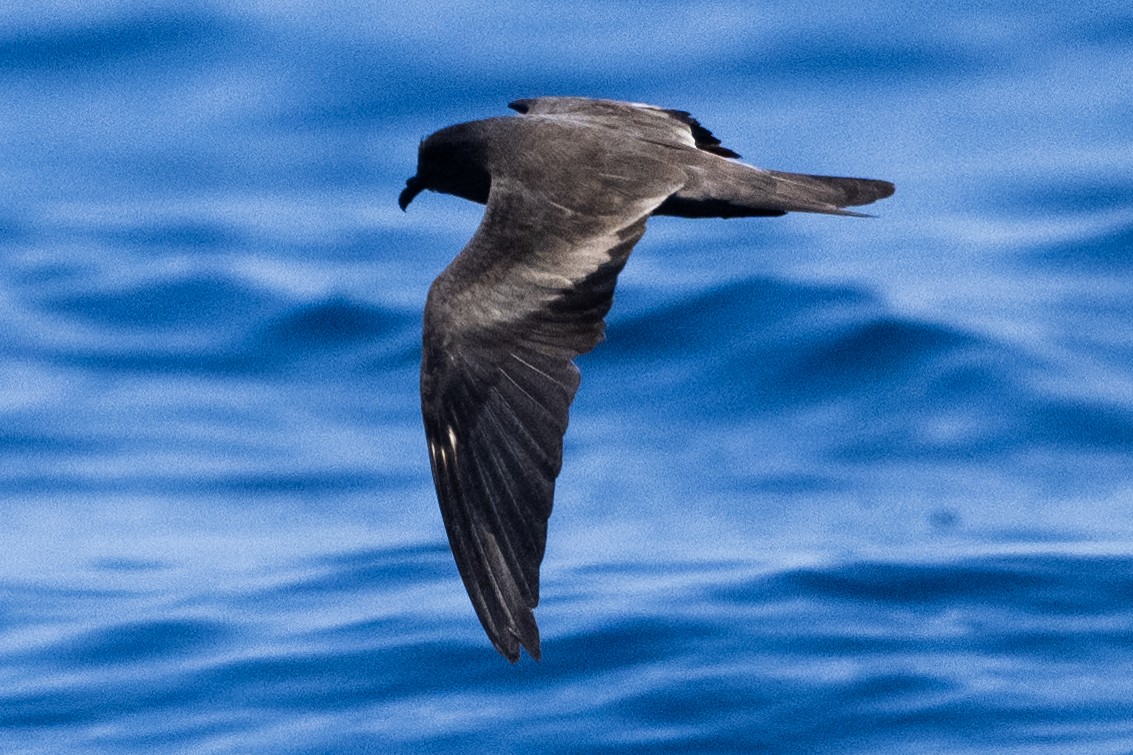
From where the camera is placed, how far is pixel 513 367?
22.9 ft

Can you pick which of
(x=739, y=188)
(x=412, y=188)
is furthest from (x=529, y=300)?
(x=412, y=188)

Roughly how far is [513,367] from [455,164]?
4.37 ft

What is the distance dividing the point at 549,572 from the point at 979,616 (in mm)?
2280

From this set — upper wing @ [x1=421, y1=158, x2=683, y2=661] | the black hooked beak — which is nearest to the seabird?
upper wing @ [x1=421, y1=158, x2=683, y2=661]

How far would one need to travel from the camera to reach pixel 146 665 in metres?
11.5

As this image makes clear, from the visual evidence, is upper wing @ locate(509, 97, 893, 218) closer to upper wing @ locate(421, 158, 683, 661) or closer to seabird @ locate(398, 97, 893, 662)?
seabird @ locate(398, 97, 893, 662)

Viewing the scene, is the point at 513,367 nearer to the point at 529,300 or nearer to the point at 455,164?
the point at 529,300

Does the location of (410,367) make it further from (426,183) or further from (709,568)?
(426,183)

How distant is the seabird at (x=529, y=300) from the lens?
6.80 metres

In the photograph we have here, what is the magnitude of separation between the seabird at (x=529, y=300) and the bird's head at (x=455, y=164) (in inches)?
0.7

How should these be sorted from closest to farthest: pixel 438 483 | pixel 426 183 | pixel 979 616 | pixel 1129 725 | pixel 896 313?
pixel 438 483 → pixel 426 183 → pixel 1129 725 → pixel 979 616 → pixel 896 313

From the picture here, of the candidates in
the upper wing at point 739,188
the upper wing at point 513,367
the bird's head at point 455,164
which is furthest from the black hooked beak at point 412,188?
the upper wing at point 513,367

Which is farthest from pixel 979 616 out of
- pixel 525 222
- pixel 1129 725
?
pixel 525 222

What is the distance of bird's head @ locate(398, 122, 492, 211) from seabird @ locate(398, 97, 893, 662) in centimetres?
2
